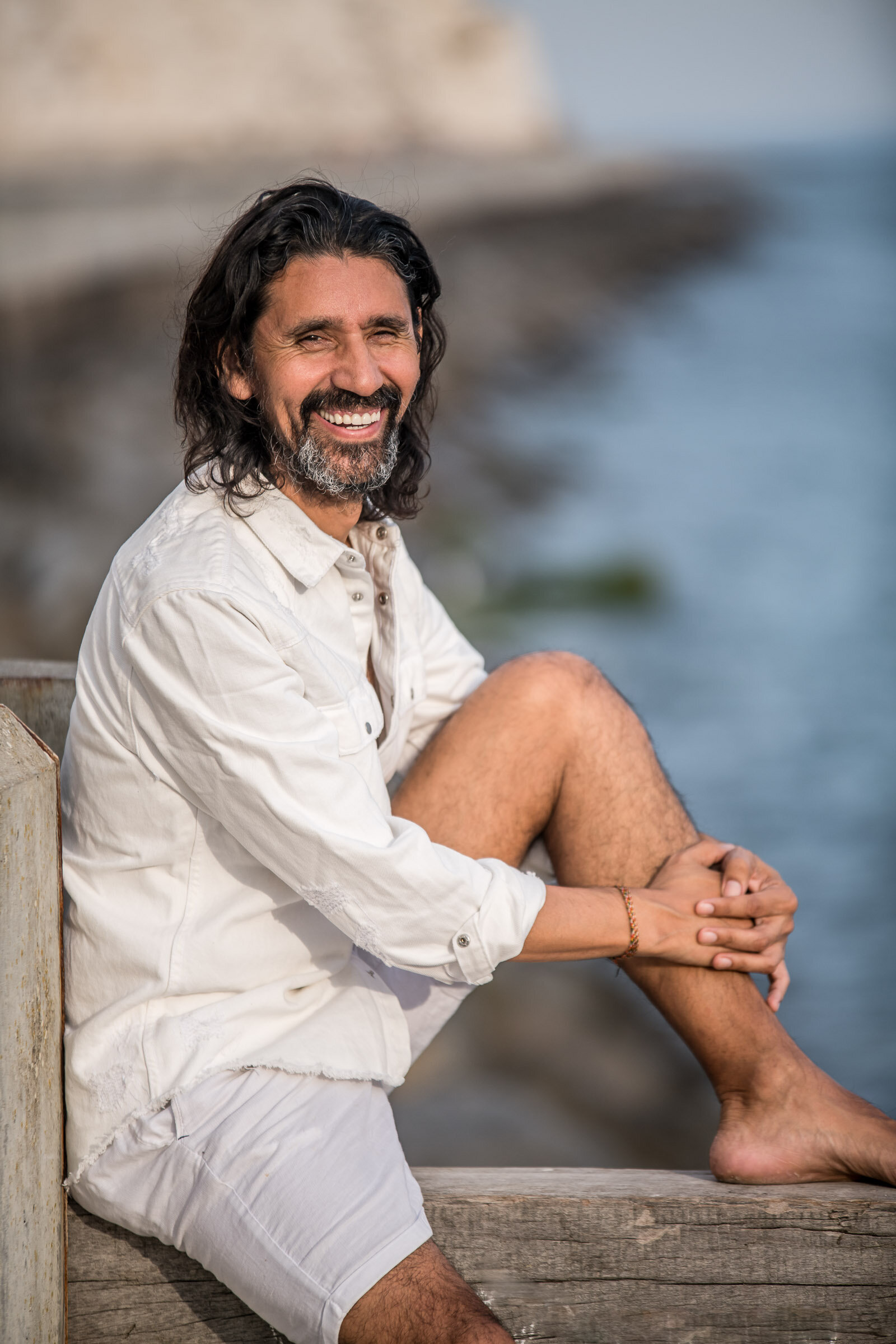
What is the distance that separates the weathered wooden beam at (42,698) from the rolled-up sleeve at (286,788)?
22.8 inches

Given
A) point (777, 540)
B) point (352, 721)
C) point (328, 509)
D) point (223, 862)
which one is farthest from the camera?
point (777, 540)

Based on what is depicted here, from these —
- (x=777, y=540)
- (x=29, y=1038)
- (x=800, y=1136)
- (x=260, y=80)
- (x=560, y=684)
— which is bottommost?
(x=777, y=540)

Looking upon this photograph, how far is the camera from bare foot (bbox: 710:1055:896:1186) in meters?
1.87

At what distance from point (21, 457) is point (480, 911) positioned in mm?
11580

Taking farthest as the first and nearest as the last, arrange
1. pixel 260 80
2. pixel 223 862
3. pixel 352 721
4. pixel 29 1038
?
pixel 260 80 → pixel 352 721 → pixel 223 862 → pixel 29 1038

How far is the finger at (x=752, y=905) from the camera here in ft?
6.43

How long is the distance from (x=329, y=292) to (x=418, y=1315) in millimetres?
1435

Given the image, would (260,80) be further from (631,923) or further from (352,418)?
(631,923)

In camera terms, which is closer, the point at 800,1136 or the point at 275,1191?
the point at 275,1191

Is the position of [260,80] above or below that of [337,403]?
above

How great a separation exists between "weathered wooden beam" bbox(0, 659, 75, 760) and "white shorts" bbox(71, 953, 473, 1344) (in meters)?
0.78

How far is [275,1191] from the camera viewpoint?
1550 mm

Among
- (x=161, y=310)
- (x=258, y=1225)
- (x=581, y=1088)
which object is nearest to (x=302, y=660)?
(x=258, y=1225)

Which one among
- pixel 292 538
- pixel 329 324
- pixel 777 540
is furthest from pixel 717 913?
pixel 777 540
